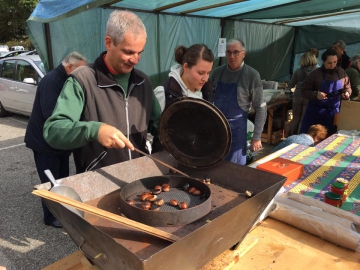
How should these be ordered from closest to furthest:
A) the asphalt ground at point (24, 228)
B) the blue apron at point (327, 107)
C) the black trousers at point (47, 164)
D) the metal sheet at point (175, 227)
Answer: the metal sheet at point (175, 227), the asphalt ground at point (24, 228), the black trousers at point (47, 164), the blue apron at point (327, 107)

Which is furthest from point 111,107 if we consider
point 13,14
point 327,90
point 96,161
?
point 13,14

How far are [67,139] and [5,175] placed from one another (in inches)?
151

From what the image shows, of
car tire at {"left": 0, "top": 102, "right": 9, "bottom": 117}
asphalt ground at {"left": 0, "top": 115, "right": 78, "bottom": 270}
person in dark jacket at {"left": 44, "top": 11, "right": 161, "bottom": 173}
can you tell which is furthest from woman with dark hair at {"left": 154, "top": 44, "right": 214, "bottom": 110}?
car tire at {"left": 0, "top": 102, "right": 9, "bottom": 117}

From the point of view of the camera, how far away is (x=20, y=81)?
6.91 metres

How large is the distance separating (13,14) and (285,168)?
2780 cm

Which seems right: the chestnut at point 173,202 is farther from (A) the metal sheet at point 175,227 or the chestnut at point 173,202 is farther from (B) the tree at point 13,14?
(B) the tree at point 13,14

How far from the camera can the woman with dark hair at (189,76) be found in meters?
2.06

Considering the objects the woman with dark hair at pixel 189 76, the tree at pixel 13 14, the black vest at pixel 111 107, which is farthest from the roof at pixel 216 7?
the tree at pixel 13 14

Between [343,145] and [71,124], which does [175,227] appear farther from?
[343,145]

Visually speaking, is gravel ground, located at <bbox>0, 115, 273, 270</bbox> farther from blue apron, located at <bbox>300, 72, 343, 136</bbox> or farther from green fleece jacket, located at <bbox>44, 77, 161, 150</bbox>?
blue apron, located at <bbox>300, 72, 343, 136</bbox>

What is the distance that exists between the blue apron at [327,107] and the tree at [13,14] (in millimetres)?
24545

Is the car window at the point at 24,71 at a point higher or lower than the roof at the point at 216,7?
lower

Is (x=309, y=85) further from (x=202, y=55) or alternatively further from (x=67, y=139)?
(x=67, y=139)

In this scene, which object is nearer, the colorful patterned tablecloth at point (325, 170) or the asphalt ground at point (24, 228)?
the colorful patterned tablecloth at point (325, 170)
